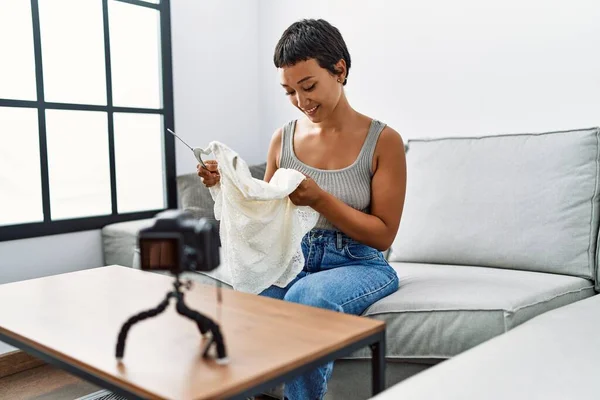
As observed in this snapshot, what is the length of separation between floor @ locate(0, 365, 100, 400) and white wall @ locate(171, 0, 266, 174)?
1.08 meters

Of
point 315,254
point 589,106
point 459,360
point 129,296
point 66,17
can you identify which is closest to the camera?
point 459,360

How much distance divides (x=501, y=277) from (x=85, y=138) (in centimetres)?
174

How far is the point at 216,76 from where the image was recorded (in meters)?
2.86

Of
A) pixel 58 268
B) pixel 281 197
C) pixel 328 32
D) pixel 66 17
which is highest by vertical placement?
pixel 66 17

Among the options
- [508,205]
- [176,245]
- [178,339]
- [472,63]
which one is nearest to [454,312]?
[508,205]

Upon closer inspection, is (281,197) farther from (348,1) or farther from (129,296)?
(348,1)

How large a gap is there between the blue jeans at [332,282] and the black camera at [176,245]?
0.55 metres

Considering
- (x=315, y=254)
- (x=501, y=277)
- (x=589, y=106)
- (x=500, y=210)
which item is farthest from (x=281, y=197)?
(x=589, y=106)

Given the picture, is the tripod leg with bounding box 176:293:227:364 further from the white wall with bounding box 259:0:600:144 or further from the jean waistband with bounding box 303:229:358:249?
the white wall with bounding box 259:0:600:144

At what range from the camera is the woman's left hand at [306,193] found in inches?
52.0

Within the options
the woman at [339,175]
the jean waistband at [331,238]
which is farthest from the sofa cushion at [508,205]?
the jean waistband at [331,238]

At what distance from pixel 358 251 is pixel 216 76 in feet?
5.55

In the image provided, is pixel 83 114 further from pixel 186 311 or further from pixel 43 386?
pixel 186 311

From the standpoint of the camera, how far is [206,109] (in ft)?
9.25
